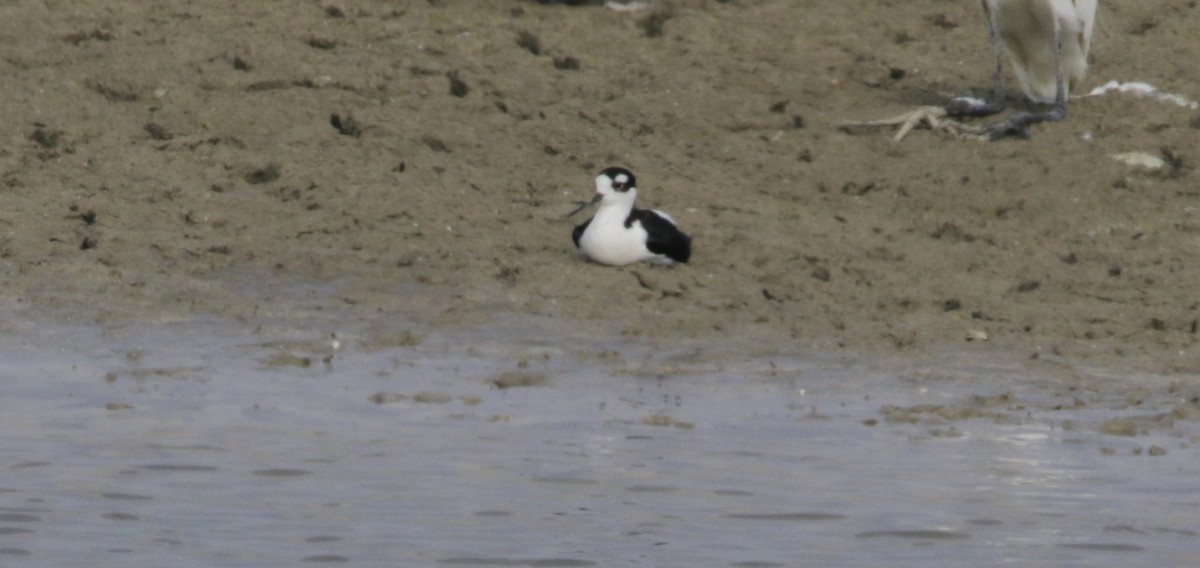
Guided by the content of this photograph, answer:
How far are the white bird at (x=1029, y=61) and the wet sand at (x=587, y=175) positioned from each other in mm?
161

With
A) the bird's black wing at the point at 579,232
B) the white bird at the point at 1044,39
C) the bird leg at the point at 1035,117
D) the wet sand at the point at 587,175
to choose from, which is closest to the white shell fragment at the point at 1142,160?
the wet sand at the point at 587,175

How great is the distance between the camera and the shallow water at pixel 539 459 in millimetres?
6395

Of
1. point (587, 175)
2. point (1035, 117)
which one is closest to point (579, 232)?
point (587, 175)

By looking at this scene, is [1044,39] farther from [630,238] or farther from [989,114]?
[630,238]

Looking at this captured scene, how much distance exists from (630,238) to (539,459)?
3065mm

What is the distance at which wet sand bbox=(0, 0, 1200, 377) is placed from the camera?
10.0 meters

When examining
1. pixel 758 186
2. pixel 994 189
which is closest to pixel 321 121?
pixel 758 186

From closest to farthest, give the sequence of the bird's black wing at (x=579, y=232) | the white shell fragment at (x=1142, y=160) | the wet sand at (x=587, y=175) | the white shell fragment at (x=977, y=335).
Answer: the white shell fragment at (x=977, y=335)
the wet sand at (x=587, y=175)
the bird's black wing at (x=579, y=232)
the white shell fragment at (x=1142, y=160)

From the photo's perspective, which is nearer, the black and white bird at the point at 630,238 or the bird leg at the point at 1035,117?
the black and white bird at the point at 630,238

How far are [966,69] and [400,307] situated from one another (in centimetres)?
501

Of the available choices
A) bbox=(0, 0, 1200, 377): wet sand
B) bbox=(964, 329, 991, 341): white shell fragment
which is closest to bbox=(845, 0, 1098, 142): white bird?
bbox=(0, 0, 1200, 377): wet sand

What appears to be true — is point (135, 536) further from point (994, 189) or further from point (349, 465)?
point (994, 189)

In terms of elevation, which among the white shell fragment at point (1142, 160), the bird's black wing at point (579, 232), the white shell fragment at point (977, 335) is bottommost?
the white shell fragment at point (1142, 160)

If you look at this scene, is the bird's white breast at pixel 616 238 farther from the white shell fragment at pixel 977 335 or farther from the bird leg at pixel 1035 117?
the bird leg at pixel 1035 117
